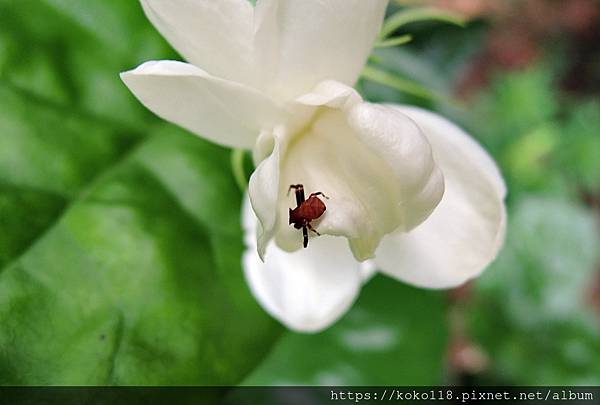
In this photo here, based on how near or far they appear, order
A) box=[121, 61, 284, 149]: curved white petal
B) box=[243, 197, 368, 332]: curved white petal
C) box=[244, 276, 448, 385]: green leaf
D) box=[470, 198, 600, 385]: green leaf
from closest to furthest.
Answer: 1. box=[121, 61, 284, 149]: curved white petal
2. box=[243, 197, 368, 332]: curved white petal
3. box=[244, 276, 448, 385]: green leaf
4. box=[470, 198, 600, 385]: green leaf

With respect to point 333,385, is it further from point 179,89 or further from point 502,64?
point 502,64

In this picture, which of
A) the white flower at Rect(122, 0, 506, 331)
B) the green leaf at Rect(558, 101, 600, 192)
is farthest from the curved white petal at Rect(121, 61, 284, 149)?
the green leaf at Rect(558, 101, 600, 192)

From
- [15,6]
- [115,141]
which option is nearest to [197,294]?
[115,141]

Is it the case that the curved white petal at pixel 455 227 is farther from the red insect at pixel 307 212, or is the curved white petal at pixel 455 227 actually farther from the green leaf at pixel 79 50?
the green leaf at pixel 79 50

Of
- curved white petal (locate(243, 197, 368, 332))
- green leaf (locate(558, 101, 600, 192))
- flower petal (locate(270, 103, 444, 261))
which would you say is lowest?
green leaf (locate(558, 101, 600, 192))

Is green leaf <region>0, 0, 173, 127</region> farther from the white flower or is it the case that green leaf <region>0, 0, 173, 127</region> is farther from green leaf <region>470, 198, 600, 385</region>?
green leaf <region>470, 198, 600, 385</region>

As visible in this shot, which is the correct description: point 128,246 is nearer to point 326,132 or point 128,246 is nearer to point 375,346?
point 326,132

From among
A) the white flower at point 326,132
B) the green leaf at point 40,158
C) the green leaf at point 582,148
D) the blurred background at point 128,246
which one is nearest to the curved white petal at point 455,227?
the white flower at point 326,132

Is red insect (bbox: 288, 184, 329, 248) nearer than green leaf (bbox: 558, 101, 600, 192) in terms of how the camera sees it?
Yes
